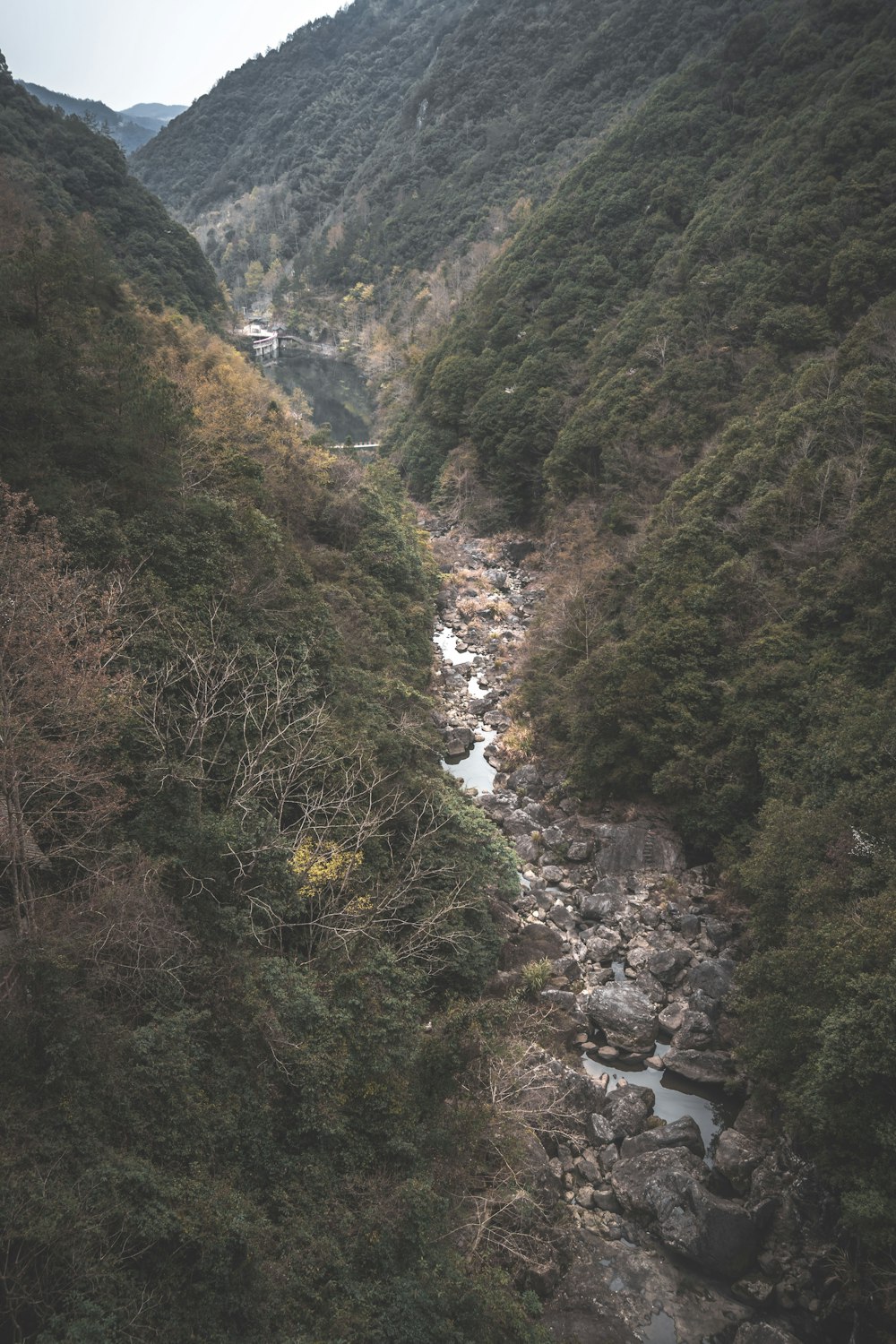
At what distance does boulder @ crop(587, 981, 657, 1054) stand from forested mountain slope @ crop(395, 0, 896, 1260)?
2.51 metres

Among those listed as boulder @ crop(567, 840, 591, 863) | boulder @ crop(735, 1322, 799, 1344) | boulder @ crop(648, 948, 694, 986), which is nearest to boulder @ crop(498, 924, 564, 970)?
boulder @ crop(648, 948, 694, 986)

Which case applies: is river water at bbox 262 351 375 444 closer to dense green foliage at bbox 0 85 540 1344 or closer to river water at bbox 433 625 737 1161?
dense green foliage at bbox 0 85 540 1344

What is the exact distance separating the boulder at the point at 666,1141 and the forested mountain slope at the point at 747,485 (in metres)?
2.21

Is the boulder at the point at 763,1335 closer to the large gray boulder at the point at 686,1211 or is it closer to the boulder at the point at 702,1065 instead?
the large gray boulder at the point at 686,1211

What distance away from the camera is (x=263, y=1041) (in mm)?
13102

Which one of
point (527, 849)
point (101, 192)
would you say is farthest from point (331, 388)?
point (527, 849)

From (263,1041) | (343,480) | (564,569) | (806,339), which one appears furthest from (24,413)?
(806,339)

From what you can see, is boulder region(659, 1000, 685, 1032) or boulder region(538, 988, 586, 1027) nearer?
boulder region(659, 1000, 685, 1032)

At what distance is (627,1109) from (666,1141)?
39.1 inches

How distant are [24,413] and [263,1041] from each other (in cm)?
1599

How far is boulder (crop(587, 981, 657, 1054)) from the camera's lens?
1919 centimetres

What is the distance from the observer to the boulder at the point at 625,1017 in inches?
755

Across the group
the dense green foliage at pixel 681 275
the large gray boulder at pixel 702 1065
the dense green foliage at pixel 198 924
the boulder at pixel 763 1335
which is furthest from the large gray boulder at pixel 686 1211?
the dense green foliage at pixel 681 275

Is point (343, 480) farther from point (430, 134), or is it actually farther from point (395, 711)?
point (430, 134)
